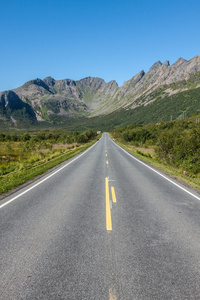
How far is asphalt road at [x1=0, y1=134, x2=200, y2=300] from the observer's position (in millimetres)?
2955

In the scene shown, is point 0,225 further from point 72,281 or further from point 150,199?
point 150,199

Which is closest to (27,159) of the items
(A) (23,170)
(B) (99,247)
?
(A) (23,170)

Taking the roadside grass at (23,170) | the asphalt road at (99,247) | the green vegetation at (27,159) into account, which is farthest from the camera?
the green vegetation at (27,159)

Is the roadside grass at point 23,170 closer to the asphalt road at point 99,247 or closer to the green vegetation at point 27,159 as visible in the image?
the green vegetation at point 27,159

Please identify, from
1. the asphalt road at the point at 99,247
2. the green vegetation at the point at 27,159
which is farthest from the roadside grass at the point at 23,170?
the asphalt road at the point at 99,247

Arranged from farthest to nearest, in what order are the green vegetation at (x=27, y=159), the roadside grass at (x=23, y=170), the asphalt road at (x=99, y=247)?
the green vegetation at (x=27, y=159) → the roadside grass at (x=23, y=170) → the asphalt road at (x=99, y=247)

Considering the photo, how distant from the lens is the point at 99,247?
409cm

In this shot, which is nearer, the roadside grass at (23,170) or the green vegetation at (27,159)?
the roadside grass at (23,170)

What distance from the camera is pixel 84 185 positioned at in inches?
379

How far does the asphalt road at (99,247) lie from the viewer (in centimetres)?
296

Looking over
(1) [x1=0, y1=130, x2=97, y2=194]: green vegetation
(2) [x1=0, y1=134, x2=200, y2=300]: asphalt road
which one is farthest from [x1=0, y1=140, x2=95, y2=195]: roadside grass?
(2) [x1=0, y1=134, x2=200, y2=300]: asphalt road

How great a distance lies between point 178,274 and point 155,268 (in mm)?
403

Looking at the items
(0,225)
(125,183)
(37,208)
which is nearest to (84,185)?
(125,183)

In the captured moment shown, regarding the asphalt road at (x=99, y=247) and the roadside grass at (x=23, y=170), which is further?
the roadside grass at (x=23, y=170)
